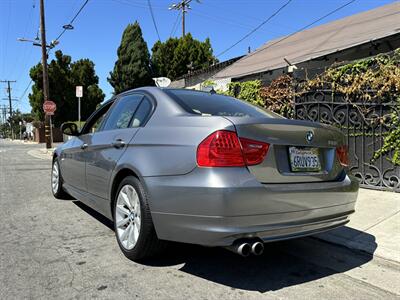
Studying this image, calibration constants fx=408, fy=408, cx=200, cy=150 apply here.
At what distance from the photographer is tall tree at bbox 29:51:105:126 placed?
107 ft

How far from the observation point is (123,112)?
437 centimetres

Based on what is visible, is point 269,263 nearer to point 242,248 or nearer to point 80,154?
point 242,248

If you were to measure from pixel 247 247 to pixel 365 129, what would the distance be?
4319 millimetres

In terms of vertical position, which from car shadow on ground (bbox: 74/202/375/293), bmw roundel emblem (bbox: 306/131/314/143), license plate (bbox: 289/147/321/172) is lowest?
car shadow on ground (bbox: 74/202/375/293)

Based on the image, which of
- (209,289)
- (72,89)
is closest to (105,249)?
(209,289)

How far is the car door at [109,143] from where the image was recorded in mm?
3950

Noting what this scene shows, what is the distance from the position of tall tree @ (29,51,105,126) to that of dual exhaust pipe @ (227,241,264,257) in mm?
31965

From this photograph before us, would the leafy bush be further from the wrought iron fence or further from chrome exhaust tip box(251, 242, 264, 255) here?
chrome exhaust tip box(251, 242, 264, 255)

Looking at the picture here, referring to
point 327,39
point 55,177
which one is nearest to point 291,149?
point 55,177

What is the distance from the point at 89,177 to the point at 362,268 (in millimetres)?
2971

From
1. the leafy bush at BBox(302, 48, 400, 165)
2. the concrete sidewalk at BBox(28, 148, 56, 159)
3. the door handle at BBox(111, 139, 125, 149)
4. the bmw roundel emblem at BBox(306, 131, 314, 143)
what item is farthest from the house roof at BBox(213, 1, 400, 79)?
the concrete sidewalk at BBox(28, 148, 56, 159)

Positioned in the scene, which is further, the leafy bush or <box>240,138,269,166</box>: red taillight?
the leafy bush

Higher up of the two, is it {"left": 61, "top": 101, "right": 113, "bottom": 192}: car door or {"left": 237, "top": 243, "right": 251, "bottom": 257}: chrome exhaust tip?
{"left": 61, "top": 101, "right": 113, "bottom": 192}: car door

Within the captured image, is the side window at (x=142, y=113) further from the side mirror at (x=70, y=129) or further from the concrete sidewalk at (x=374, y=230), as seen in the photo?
the concrete sidewalk at (x=374, y=230)
